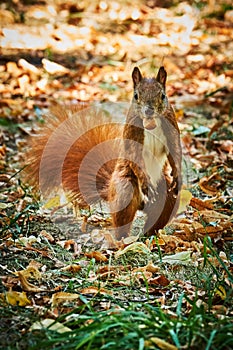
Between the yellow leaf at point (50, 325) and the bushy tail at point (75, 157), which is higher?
the bushy tail at point (75, 157)

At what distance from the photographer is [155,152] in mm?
3311

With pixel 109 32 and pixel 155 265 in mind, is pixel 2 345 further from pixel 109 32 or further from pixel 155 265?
pixel 109 32

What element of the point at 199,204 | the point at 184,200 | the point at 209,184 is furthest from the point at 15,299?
the point at 209,184

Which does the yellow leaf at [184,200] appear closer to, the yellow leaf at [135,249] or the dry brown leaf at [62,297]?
the yellow leaf at [135,249]

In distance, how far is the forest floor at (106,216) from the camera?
2285 mm

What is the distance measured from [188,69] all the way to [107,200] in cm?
339

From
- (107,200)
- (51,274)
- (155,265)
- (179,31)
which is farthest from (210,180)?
(179,31)

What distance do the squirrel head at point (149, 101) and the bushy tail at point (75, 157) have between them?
387mm

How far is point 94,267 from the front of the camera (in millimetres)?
3029

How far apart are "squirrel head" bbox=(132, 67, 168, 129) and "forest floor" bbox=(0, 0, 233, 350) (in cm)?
60

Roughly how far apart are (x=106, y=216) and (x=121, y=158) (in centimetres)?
54

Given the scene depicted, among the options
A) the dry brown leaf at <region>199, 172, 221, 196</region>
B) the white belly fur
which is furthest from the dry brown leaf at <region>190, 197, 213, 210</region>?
the white belly fur

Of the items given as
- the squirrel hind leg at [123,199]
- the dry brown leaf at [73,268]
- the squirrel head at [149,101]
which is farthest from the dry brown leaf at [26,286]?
the squirrel head at [149,101]

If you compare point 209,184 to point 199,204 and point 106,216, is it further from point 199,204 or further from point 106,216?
point 106,216
